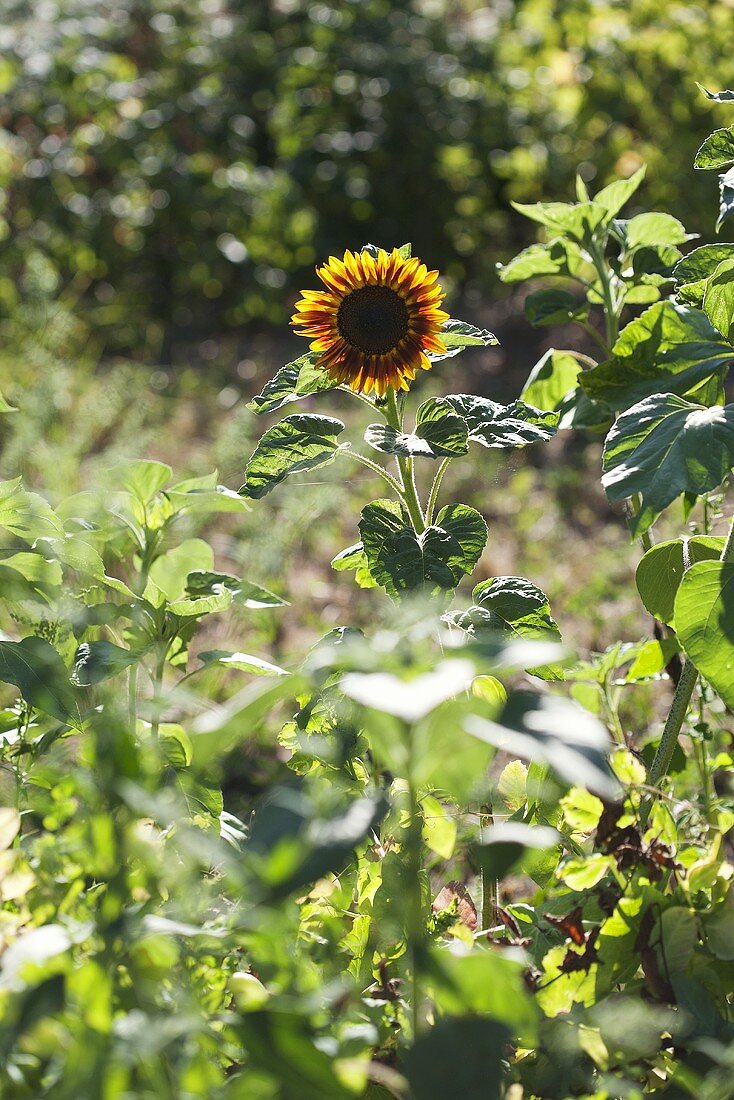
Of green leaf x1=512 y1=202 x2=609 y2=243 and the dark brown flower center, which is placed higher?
green leaf x1=512 y1=202 x2=609 y2=243

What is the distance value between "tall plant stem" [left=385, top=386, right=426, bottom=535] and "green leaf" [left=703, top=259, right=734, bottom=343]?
1.15 feet

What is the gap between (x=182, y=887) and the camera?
0.78 m

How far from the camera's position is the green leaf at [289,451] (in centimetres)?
114

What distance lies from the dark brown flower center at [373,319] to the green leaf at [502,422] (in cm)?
10

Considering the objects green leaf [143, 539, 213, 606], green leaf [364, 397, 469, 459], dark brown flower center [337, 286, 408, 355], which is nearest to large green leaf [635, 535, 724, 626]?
green leaf [364, 397, 469, 459]

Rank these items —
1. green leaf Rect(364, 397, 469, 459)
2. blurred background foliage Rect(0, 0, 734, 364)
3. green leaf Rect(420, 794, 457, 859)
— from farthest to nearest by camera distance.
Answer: blurred background foliage Rect(0, 0, 734, 364), green leaf Rect(364, 397, 469, 459), green leaf Rect(420, 794, 457, 859)

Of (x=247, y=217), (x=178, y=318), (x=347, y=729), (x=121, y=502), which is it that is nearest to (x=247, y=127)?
(x=247, y=217)

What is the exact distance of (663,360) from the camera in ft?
3.89

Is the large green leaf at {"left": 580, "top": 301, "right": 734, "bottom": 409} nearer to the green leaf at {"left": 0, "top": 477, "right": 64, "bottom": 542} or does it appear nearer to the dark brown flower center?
the dark brown flower center

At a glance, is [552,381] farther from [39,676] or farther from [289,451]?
[39,676]

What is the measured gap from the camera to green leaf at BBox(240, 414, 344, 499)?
1.14 m

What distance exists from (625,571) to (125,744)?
2.29 meters

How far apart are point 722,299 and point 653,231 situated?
29 cm

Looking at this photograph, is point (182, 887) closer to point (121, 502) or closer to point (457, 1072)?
point (457, 1072)
